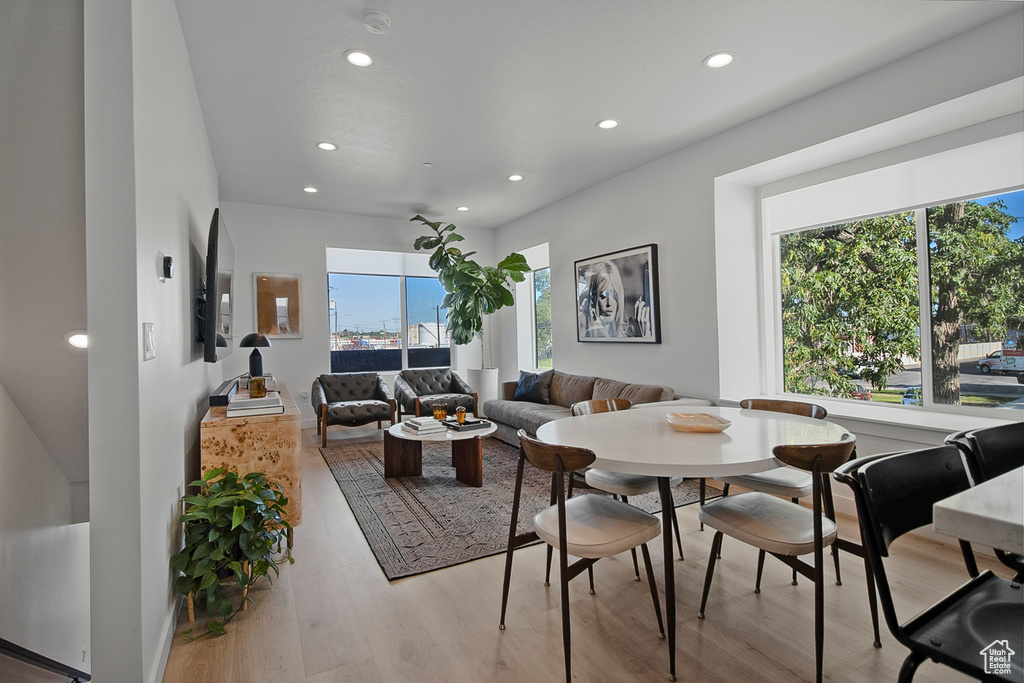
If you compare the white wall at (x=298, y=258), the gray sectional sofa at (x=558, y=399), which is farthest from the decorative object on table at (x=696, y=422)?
the white wall at (x=298, y=258)

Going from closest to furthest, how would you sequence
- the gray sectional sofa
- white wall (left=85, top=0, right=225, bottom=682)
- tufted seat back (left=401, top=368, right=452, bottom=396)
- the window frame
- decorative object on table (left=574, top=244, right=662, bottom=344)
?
white wall (left=85, top=0, right=225, bottom=682)
the window frame
the gray sectional sofa
decorative object on table (left=574, top=244, right=662, bottom=344)
tufted seat back (left=401, top=368, right=452, bottom=396)

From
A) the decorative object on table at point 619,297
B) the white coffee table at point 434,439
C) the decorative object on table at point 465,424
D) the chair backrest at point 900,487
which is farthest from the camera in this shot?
the decorative object on table at point 619,297

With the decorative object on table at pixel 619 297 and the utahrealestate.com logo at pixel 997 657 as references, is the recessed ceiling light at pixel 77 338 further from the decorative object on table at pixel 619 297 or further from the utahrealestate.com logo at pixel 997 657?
the decorative object on table at pixel 619 297

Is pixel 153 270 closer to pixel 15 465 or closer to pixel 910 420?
pixel 15 465

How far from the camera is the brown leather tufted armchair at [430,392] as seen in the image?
18.9 ft

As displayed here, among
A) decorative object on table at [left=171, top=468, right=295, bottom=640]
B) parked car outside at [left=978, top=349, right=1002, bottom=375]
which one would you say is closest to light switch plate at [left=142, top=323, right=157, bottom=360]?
decorative object on table at [left=171, top=468, right=295, bottom=640]

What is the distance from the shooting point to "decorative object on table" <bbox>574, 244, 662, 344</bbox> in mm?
4727

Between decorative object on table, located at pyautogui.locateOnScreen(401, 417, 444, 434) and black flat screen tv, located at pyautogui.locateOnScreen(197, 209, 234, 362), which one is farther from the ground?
black flat screen tv, located at pyautogui.locateOnScreen(197, 209, 234, 362)

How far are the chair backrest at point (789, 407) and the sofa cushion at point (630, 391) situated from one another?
1396 mm

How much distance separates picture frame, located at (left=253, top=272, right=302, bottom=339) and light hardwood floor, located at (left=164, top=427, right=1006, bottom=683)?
161 inches

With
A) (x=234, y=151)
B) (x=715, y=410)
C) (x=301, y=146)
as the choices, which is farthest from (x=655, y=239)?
(x=234, y=151)

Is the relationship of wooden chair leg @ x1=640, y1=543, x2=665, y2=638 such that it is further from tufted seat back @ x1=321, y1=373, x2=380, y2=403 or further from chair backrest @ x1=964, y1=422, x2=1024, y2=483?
tufted seat back @ x1=321, y1=373, x2=380, y2=403

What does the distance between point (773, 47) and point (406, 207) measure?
178 inches

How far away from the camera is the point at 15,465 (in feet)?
5.70
